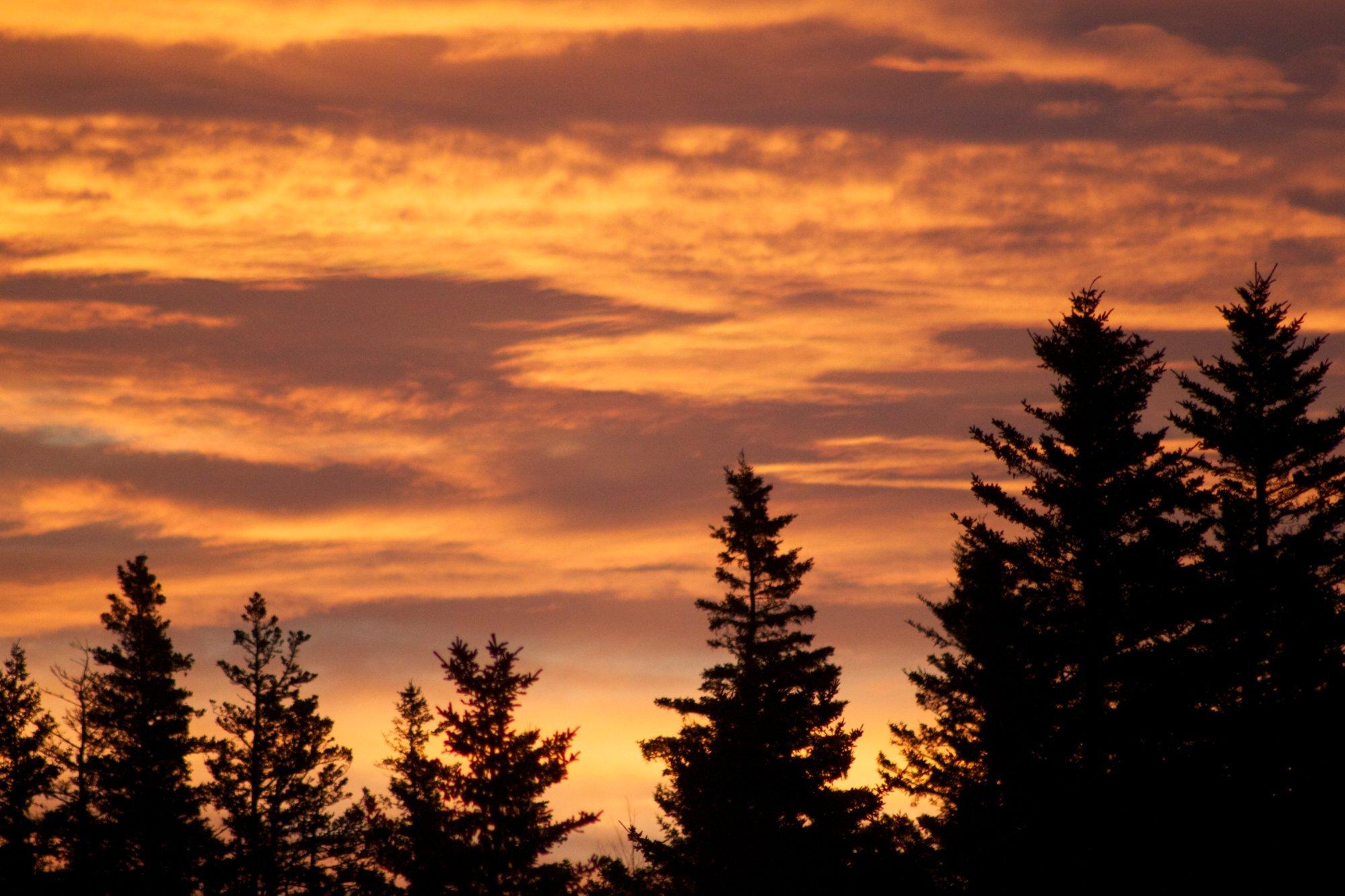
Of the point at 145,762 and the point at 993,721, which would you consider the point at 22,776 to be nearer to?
the point at 145,762

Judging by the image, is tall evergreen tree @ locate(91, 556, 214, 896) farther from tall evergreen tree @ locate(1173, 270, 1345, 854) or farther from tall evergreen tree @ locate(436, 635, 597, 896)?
tall evergreen tree @ locate(1173, 270, 1345, 854)

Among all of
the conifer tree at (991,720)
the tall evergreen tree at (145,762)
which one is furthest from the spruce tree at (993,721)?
the tall evergreen tree at (145,762)

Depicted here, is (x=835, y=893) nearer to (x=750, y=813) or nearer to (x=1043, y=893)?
(x=750, y=813)

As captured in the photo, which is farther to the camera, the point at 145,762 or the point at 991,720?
the point at 145,762

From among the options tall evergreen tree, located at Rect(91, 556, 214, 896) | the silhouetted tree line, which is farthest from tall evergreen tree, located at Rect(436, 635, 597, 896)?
tall evergreen tree, located at Rect(91, 556, 214, 896)

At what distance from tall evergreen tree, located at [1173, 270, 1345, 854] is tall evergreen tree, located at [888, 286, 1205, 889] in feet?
6.89

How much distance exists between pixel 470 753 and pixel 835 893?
12.0 metres

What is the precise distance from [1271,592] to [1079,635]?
8817mm

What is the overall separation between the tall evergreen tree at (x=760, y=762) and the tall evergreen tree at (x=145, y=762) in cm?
2044

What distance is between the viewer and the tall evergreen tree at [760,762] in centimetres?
4219

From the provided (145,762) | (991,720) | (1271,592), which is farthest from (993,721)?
(145,762)

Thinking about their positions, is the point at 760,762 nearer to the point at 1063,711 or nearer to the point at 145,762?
the point at 1063,711

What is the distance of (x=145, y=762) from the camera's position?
5669 centimetres

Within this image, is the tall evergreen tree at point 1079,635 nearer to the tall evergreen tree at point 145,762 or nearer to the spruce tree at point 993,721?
the spruce tree at point 993,721
